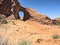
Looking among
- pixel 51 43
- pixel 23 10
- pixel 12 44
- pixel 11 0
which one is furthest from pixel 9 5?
pixel 12 44

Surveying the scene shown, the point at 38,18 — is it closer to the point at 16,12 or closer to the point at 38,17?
the point at 38,17

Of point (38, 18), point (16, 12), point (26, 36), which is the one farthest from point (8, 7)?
point (26, 36)

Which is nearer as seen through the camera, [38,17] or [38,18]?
[38,18]

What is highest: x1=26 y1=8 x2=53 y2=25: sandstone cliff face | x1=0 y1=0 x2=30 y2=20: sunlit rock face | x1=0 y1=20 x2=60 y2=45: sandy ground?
x1=0 y1=20 x2=60 y2=45: sandy ground

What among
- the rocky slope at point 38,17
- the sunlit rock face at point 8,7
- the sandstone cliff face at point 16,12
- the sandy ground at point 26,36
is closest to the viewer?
the sandy ground at point 26,36

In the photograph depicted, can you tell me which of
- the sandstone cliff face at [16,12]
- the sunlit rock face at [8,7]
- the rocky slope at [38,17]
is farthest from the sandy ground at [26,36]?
the rocky slope at [38,17]

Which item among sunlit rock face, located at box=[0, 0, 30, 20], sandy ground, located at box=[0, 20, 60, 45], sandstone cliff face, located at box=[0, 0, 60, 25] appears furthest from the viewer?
sandstone cliff face, located at box=[0, 0, 60, 25]

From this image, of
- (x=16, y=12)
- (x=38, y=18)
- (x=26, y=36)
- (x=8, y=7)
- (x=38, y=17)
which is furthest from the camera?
(x=38, y=17)

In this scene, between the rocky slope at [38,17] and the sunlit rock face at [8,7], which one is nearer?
the sunlit rock face at [8,7]

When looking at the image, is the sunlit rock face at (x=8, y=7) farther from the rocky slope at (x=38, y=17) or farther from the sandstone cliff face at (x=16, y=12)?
the rocky slope at (x=38, y=17)

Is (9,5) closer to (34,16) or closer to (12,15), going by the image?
(12,15)

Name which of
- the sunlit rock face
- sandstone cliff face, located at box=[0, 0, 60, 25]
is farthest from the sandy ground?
sandstone cliff face, located at box=[0, 0, 60, 25]

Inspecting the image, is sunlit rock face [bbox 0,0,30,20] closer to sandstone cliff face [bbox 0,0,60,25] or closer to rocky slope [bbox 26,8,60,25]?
sandstone cliff face [bbox 0,0,60,25]

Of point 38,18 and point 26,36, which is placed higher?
point 26,36
